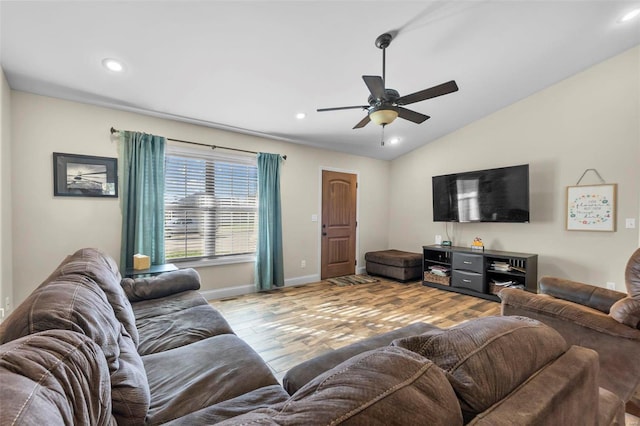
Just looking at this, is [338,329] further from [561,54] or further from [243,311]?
[561,54]

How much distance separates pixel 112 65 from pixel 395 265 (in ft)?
15.5

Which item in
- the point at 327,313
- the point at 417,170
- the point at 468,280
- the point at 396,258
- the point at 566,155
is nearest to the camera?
the point at 327,313

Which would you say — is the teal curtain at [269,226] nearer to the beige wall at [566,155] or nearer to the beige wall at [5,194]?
the beige wall at [5,194]

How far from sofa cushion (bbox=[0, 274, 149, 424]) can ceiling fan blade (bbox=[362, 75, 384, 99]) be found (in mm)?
2135

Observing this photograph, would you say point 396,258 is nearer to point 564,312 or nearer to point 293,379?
point 564,312

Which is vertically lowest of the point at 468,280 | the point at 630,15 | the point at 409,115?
the point at 468,280

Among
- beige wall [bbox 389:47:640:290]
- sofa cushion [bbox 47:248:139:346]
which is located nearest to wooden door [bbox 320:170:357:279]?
beige wall [bbox 389:47:640:290]

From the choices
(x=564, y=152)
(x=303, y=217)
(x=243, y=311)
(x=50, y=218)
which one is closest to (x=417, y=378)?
(x=243, y=311)

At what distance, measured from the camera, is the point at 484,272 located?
4055mm

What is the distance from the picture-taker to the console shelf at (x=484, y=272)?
3869mm

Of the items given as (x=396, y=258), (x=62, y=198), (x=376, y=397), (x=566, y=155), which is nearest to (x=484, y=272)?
(x=396, y=258)

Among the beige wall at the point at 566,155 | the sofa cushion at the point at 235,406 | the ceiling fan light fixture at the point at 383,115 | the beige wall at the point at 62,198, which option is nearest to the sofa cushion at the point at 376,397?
the sofa cushion at the point at 235,406

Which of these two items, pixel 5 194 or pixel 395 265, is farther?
pixel 395 265

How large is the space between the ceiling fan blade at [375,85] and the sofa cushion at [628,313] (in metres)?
2.10
